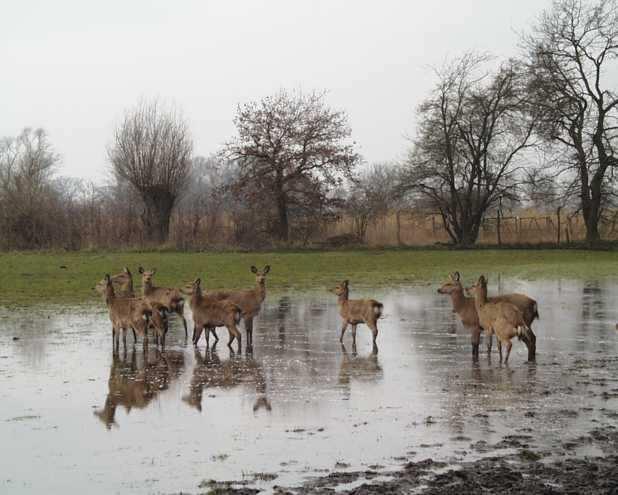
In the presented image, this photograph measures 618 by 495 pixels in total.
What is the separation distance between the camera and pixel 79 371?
42.3 ft

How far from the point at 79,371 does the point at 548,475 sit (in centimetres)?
736

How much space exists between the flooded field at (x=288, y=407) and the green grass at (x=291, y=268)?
32.5 feet

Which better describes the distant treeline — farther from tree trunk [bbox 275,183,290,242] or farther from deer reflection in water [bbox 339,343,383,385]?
deer reflection in water [bbox 339,343,383,385]

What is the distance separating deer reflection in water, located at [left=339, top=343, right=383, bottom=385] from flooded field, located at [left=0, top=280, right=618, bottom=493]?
39 mm

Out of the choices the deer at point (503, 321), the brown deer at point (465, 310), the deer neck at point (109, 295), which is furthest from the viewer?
the deer neck at point (109, 295)

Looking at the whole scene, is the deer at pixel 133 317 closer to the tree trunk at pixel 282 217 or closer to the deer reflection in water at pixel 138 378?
the deer reflection in water at pixel 138 378

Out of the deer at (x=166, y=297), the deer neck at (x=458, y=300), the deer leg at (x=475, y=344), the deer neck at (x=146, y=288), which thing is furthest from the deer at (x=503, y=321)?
the deer neck at (x=146, y=288)

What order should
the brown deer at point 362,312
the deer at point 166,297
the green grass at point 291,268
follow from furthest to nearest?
the green grass at point 291,268 → the deer at point 166,297 → the brown deer at point 362,312

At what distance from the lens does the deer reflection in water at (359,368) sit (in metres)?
12.2

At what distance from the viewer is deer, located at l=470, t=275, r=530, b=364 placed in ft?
43.0

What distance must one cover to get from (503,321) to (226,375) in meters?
3.93

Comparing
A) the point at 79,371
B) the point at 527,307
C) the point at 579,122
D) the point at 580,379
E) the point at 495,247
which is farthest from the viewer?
the point at 495,247

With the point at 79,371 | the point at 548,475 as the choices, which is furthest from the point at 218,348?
the point at 548,475

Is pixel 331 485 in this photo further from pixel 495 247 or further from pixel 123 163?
pixel 123 163
